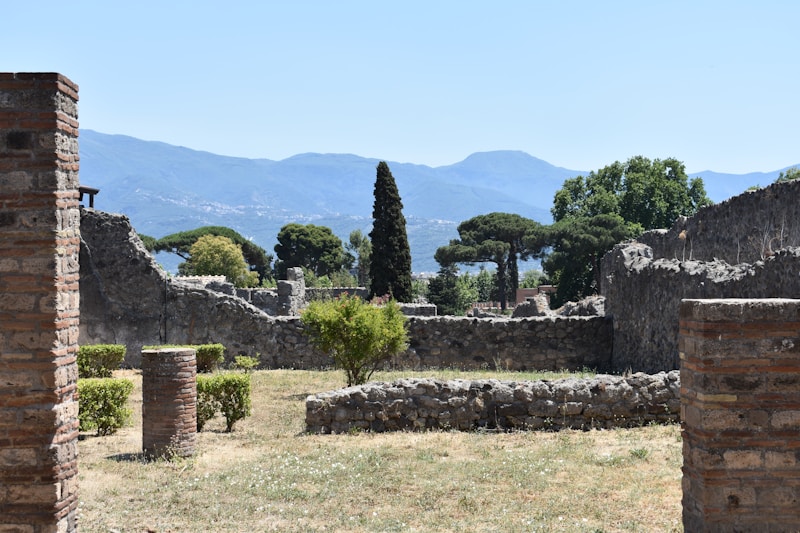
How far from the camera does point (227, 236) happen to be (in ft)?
279

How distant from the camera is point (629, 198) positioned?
6034 cm

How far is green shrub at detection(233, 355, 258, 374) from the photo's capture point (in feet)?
66.0

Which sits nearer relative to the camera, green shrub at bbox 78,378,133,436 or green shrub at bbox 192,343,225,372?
green shrub at bbox 78,378,133,436

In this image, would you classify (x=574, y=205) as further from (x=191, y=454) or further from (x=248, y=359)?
(x=191, y=454)

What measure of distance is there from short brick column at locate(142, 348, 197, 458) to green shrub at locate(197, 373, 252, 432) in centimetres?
171

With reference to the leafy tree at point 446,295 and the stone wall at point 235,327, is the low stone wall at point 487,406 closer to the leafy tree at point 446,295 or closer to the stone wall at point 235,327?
the stone wall at point 235,327

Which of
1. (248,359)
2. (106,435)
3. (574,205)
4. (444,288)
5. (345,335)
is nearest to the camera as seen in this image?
(106,435)

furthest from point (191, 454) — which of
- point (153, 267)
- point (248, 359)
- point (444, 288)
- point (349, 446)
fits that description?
point (444, 288)

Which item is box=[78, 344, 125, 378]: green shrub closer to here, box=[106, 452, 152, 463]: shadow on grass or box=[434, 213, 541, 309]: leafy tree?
box=[106, 452, 152, 463]: shadow on grass

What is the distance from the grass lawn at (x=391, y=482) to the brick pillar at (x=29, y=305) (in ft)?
4.63

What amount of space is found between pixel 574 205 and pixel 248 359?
48.6 meters

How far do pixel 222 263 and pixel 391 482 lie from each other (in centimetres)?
6249

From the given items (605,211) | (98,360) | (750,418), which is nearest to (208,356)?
(98,360)

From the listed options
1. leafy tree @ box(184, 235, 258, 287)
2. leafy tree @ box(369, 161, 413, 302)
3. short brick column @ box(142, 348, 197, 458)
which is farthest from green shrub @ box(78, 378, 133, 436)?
leafy tree @ box(184, 235, 258, 287)
